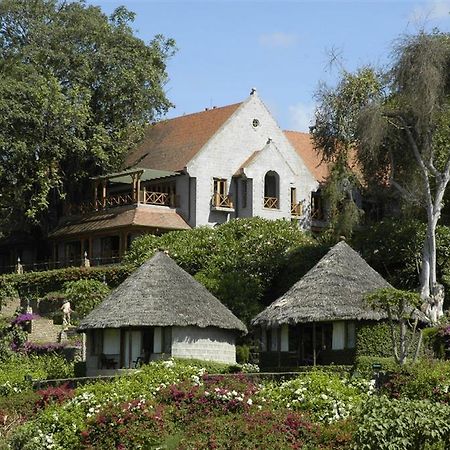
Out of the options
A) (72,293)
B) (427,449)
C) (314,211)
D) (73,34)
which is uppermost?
(73,34)

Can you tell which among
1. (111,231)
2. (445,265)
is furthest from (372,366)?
(111,231)

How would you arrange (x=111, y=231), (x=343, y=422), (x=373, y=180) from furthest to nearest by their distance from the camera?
(x=111, y=231)
(x=373, y=180)
(x=343, y=422)

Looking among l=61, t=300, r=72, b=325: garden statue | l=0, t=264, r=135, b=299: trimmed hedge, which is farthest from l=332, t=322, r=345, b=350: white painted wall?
l=0, t=264, r=135, b=299: trimmed hedge

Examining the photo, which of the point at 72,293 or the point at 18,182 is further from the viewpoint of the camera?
the point at 18,182

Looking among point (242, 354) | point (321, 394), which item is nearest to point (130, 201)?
point (242, 354)

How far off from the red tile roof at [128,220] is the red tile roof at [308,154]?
29.2 feet

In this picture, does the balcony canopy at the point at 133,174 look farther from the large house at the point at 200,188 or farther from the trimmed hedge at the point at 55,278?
the trimmed hedge at the point at 55,278

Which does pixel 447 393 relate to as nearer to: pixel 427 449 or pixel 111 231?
pixel 427 449

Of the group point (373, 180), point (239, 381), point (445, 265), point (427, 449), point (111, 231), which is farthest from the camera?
point (111, 231)

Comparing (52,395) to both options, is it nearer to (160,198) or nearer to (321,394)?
(321,394)

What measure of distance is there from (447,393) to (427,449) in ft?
13.1

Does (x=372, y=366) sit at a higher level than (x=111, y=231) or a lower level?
lower

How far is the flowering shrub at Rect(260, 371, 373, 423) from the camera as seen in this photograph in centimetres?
3253

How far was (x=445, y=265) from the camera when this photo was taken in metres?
51.5
